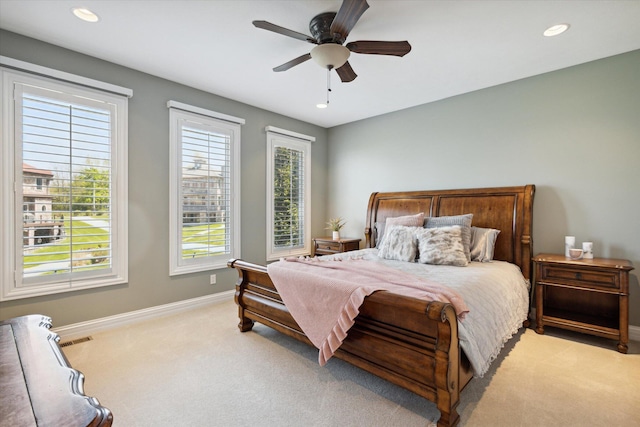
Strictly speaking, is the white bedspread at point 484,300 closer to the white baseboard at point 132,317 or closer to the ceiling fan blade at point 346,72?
the ceiling fan blade at point 346,72

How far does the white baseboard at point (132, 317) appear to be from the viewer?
2916 millimetres

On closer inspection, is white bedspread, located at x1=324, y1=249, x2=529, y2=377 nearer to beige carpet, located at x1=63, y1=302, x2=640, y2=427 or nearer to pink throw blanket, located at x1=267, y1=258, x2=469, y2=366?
pink throw blanket, located at x1=267, y1=258, x2=469, y2=366

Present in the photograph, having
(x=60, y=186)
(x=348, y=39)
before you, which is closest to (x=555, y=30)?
(x=348, y=39)

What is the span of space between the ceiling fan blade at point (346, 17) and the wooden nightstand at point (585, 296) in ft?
9.22

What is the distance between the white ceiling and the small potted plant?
2.18m

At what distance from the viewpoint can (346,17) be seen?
78.7 inches

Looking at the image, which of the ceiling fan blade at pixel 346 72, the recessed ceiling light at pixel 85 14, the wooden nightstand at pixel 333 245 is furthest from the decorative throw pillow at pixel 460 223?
the recessed ceiling light at pixel 85 14

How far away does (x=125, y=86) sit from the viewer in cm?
326

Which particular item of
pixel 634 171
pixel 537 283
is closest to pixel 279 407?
pixel 537 283

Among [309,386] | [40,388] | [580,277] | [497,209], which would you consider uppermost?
[497,209]

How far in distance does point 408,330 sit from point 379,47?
209cm

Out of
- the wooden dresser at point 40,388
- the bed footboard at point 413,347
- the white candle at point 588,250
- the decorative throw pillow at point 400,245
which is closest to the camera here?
the wooden dresser at point 40,388

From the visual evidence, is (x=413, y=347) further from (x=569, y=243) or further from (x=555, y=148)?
(x=555, y=148)

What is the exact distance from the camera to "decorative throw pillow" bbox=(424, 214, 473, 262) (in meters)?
3.20
